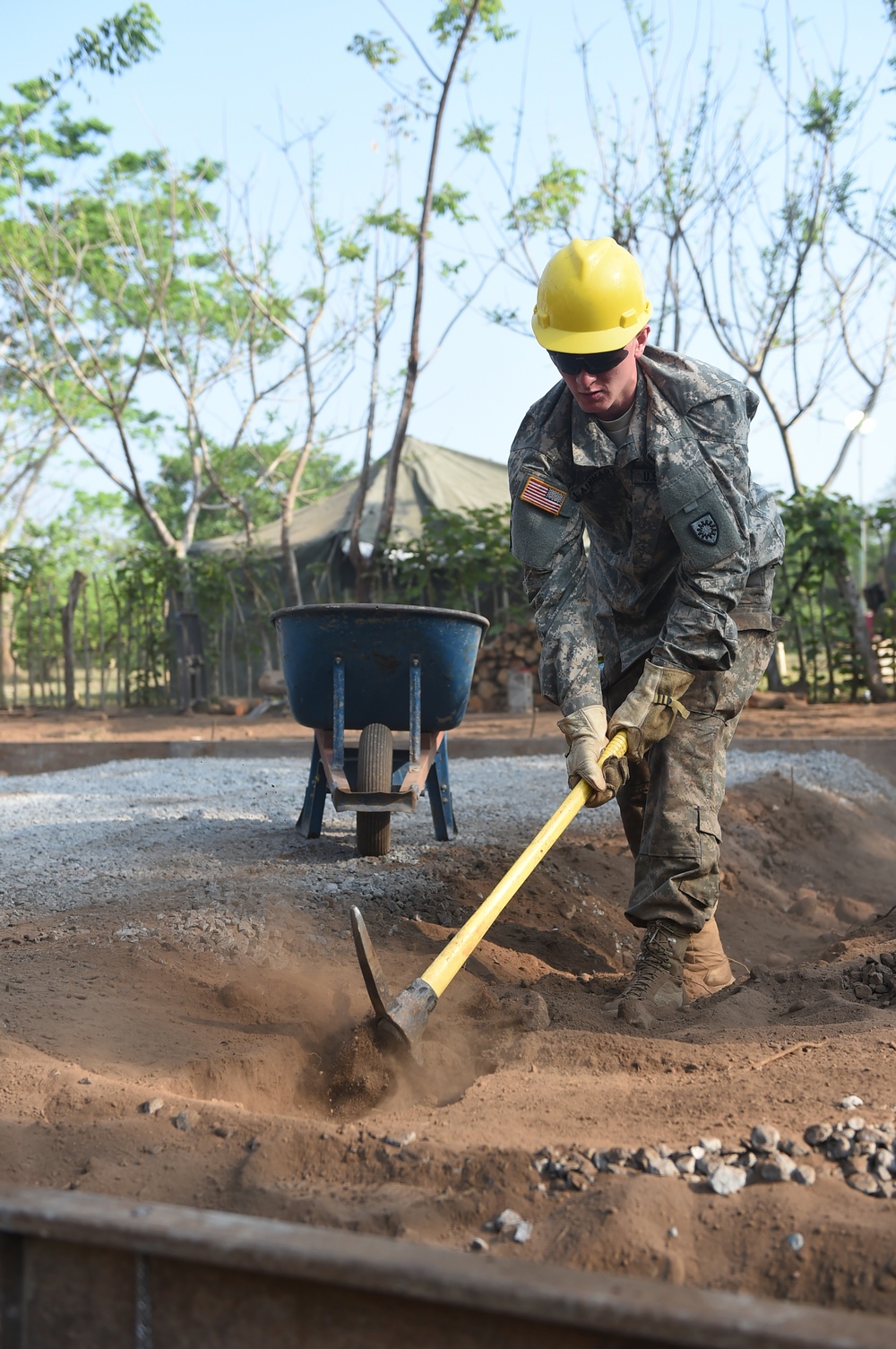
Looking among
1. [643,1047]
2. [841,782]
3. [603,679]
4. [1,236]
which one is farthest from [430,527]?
[643,1047]

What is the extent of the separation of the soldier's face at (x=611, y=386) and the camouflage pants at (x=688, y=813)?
773mm

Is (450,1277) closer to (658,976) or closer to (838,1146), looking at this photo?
(838,1146)

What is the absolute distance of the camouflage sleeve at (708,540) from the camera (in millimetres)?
Answer: 2721

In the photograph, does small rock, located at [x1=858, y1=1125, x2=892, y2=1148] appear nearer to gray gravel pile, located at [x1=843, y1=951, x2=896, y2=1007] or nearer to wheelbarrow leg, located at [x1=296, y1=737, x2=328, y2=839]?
gray gravel pile, located at [x1=843, y1=951, x2=896, y2=1007]

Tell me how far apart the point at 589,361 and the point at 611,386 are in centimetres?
10

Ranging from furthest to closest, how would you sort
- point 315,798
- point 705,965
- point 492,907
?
point 315,798
point 705,965
point 492,907

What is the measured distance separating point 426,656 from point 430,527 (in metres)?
7.11

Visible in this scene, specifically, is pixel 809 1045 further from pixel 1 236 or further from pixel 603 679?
pixel 1 236

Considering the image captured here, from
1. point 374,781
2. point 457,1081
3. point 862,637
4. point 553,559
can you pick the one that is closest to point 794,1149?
point 457,1081

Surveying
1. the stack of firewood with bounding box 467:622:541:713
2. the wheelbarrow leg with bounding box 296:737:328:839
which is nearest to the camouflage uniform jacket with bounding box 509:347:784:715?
the wheelbarrow leg with bounding box 296:737:328:839

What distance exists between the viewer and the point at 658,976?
2773 millimetres

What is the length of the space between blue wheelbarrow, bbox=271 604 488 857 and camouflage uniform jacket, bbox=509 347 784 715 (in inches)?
37.2

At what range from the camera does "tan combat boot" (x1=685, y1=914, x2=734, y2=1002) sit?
118 inches

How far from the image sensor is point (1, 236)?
1278 cm
